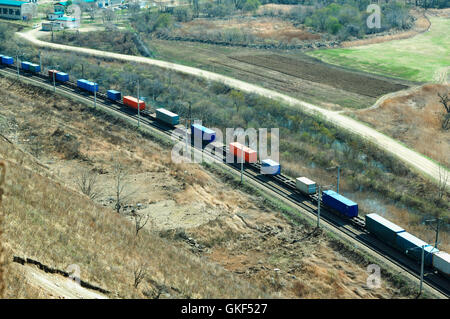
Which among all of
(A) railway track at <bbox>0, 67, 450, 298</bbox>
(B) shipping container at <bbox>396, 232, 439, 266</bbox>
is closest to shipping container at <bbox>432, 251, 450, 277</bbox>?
(B) shipping container at <bbox>396, 232, 439, 266</bbox>

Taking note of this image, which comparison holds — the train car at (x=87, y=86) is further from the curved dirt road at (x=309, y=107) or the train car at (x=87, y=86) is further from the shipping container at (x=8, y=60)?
the curved dirt road at (x=309, y=107)

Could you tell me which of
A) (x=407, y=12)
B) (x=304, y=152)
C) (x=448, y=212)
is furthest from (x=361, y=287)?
(x=407, y=12)

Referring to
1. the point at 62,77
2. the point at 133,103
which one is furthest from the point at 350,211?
the point at 62,77

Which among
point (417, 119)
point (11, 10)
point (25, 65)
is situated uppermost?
point (11, 10)

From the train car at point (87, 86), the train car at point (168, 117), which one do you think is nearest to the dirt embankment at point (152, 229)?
the train car at point (168, 117)

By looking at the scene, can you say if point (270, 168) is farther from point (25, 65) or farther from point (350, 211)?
point (25, 65)
